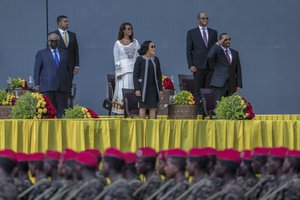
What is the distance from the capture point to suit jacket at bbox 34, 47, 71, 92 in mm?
21625

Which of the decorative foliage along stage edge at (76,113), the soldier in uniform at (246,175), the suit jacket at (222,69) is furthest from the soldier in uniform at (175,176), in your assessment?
the suit jacket at (222,69)

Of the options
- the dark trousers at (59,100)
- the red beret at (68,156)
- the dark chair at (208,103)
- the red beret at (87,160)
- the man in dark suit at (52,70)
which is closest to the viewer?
the red beret at (87,160)

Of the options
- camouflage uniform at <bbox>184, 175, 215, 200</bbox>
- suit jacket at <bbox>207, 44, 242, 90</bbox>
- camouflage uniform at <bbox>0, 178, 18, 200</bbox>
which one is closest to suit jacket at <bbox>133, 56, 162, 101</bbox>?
suit jacket at <bbox>207, 44, 242, 90</bbox>

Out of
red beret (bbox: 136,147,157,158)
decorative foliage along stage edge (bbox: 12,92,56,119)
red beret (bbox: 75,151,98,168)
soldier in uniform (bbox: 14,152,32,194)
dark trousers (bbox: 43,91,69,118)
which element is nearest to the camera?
red beret (bbox: 75,151,98,168)

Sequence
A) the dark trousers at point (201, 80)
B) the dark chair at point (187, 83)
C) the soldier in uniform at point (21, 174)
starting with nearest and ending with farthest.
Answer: the soldier in uniform at point (21, 174) < the dark trousers at point (201, 80) < the dark chair at point (187, 83)

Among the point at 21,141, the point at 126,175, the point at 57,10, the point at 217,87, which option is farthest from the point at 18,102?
the point at 57,10

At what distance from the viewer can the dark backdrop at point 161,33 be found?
2809 cm

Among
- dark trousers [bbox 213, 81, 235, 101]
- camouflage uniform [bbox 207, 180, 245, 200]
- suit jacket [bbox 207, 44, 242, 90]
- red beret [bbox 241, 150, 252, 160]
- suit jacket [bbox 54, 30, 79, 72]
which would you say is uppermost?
suit jacket [bbox 54, 30, 79, 72]

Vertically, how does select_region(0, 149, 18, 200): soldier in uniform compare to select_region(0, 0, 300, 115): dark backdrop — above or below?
below

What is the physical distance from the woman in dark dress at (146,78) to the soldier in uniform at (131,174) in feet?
24.3

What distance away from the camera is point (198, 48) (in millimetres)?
24344

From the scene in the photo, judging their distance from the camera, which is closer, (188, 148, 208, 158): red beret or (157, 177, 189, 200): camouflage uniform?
(157, 177, 189, 200): camouflage uniform

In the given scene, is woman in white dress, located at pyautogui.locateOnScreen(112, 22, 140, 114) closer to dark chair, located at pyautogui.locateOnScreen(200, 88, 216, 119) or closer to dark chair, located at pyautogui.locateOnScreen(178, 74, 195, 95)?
dark chair, located at pyautogui.locateOnScreen(178, 74, 195, 95)

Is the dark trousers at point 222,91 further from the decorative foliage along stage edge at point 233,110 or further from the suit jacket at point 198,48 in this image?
the decorative foliage along stage edge at point 233,110
